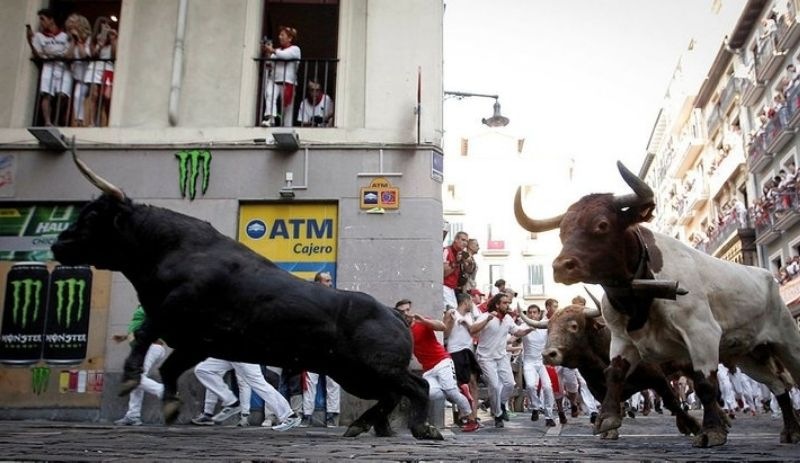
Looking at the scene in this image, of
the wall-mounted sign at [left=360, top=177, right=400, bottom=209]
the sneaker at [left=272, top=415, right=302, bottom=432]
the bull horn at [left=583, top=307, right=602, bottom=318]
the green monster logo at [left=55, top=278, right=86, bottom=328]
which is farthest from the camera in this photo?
the wall-mounted sign at [left=360, top=177, right=400, bottom=209]

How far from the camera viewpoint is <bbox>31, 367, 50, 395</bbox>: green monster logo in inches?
→ 489

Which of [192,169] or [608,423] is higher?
[192,169]

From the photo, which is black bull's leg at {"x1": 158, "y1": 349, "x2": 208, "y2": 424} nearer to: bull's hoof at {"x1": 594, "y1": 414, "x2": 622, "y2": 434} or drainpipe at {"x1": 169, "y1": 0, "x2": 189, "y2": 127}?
bull's hoof at {"x1": 594, "y1": 414, "x2": 622, "y2": 434}

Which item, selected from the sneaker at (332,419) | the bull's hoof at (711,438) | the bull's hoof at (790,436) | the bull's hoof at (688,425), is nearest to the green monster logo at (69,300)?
the sneaker at (332,419)

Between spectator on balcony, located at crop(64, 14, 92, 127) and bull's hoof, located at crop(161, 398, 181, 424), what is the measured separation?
9.55 metres

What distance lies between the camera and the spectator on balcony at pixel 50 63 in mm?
14070

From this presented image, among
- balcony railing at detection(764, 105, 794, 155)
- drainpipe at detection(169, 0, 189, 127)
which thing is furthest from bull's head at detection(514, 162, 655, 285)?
balcony railing at detection(764, 105, 794, 155)

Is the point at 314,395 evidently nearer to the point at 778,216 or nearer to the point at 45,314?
the point at 45,314

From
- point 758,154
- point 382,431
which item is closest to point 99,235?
point 382,431

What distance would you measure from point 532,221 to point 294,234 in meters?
6.61

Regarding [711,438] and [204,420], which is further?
[204,420]

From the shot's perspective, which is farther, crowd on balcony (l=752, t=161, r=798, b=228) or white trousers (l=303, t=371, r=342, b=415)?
crowd on balcony (l=752, t=161, r=798, b=228)

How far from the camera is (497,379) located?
12375mm

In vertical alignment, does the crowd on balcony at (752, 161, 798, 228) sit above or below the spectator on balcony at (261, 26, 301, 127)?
above
